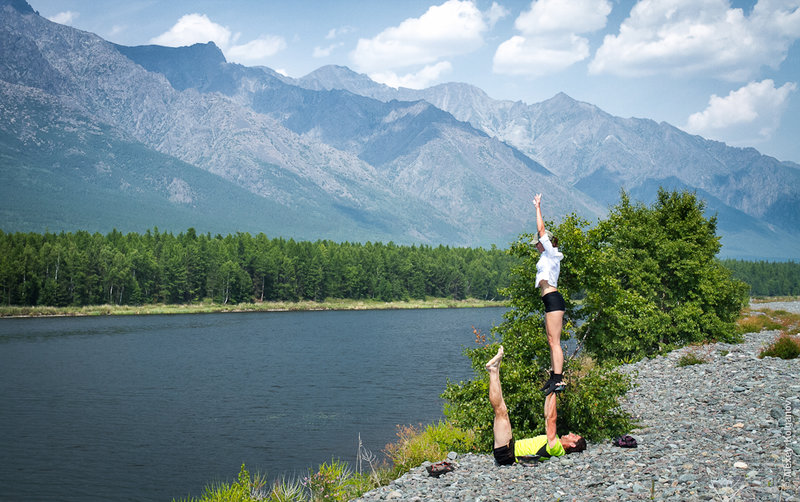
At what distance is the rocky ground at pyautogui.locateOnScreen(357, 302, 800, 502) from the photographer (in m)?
12.4

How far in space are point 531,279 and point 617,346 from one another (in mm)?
19424

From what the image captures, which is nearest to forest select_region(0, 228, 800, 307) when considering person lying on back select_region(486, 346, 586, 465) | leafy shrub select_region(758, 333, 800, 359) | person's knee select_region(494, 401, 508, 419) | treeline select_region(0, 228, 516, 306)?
treeline select_region(0, 228, 516, 306)

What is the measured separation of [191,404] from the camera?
4162cm

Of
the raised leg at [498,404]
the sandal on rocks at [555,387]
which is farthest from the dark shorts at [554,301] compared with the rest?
the sandal on rocks at [555,387]

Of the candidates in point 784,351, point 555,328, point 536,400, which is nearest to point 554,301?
Result: point 555,328

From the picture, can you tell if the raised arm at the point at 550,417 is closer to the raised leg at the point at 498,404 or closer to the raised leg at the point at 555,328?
the raised leg at the point at 555,328

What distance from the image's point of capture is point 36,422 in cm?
3656

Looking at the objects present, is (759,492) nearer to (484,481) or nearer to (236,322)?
(484,481)

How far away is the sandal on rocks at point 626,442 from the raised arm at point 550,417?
1776 millimetres

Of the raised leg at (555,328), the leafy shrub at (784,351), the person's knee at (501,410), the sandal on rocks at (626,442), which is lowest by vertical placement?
the sandal on rocks at (626,442)

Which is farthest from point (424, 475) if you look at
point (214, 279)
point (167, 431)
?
point (214, 279)

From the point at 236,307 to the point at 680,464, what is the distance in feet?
446

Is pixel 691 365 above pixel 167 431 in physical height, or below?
above

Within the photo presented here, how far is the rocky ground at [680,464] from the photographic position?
40.5 feet
